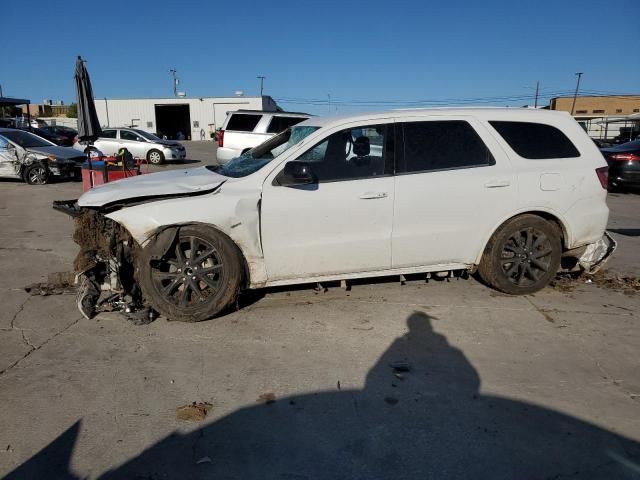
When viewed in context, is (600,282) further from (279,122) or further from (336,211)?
(279,122)

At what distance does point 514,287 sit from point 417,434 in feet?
8.54

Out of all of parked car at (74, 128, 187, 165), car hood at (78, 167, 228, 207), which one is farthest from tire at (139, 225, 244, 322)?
parked car at (74, 128, 187, 165)

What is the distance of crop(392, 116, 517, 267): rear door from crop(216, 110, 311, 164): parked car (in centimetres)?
1070

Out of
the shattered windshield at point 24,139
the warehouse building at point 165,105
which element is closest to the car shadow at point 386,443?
the shattered windshield at point 24,139

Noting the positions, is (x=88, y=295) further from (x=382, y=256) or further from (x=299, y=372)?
(x=382, y=256)

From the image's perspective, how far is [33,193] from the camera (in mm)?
12422

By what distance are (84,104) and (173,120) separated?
187 feet

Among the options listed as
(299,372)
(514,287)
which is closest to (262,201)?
(299,372)

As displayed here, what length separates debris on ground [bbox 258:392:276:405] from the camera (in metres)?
3.11

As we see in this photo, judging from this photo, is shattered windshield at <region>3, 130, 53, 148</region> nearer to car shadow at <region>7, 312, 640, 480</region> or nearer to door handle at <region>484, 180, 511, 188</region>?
car shadow at <region>7, 312, 640, 480</region>

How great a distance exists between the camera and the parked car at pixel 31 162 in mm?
13836

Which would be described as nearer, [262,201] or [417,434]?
[417,434]

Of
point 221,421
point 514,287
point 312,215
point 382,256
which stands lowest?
point 221,421

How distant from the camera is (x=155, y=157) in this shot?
21.2 m
